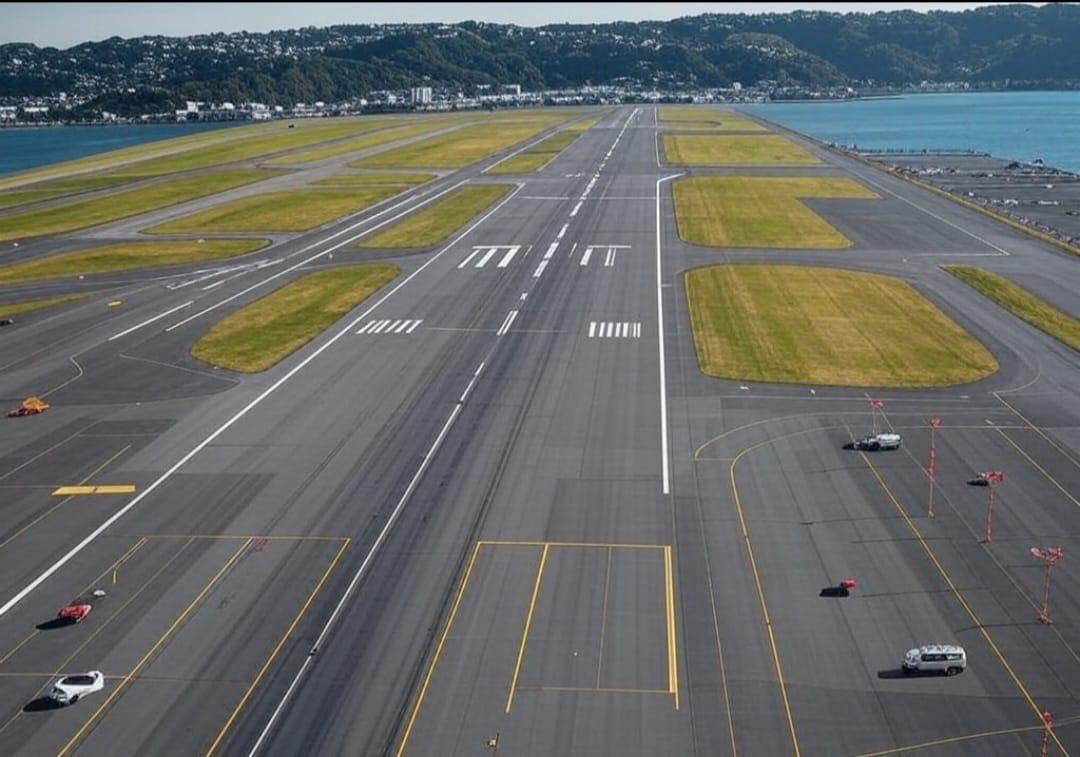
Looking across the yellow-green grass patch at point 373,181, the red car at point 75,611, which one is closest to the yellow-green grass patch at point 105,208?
the yellow-green grass patch at point 373,181

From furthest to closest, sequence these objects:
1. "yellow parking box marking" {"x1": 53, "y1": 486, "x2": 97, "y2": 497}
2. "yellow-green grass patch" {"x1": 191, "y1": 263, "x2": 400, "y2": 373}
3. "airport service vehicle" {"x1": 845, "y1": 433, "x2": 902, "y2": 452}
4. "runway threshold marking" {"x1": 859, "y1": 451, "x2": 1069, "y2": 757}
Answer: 1. "yellow-green grass patch" {"x1": 191, "y1": 263, "x2": 400, "y2": 373}
2. "airport service vehicle" {"x1": 845, "y1": 433, "x2": 902, "y2": 452}
3. "yellow parking box marking" {"x1": 53, "y1": 486, "x2": 97, "y2": 497}
4. "runway threshold marking" {"x1": 859, "y1": 451, "x2": 1069, "y2": 757}

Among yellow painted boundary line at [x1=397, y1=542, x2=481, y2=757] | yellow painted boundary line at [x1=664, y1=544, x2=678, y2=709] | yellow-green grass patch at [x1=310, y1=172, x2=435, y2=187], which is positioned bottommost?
yellow painted boundary line at [x1=664, y1=544, x2=678, y2=709]

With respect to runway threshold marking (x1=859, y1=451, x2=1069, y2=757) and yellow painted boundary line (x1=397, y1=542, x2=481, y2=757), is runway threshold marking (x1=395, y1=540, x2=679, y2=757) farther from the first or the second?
runway threshold marking (x1=859, y1=451, x2=1069, y2=757)

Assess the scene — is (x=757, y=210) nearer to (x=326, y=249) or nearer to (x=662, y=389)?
(x=326, y=249)

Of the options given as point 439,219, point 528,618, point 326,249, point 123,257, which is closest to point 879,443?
point 528,618

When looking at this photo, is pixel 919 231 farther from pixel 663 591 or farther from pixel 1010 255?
pixel 663 591

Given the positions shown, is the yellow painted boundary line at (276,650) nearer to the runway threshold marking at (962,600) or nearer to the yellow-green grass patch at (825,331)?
the runway threshold marking at (962,600)

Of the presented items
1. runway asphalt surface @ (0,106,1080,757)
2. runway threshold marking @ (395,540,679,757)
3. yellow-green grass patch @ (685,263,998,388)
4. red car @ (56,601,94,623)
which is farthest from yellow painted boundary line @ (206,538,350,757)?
yellow-green grass patch @ (685,263,998,388)
